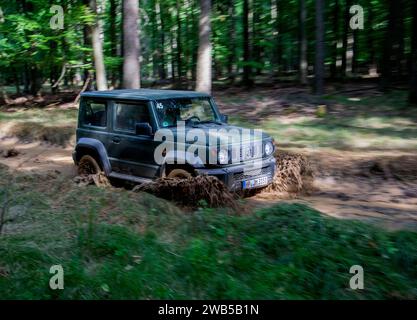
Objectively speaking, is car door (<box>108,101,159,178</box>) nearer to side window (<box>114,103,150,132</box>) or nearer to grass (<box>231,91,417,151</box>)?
side window (<box>114,103,150,132</box>)

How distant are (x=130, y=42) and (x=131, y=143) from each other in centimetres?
715

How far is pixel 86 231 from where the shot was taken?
4754 millimetres

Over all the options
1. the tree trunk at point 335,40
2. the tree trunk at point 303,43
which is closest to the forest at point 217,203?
the tree trunk at point 303,43

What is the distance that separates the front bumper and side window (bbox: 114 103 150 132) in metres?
1.56

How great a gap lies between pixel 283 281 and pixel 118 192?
3.11 metres

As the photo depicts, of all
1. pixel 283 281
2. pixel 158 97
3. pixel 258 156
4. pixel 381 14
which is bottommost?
pixel 283 281

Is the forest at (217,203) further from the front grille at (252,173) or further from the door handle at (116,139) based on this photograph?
the door handle at (116,139)

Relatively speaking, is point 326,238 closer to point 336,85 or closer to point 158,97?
point 158,97

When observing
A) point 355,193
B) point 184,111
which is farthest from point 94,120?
point 355,193

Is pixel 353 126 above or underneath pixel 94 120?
underneath

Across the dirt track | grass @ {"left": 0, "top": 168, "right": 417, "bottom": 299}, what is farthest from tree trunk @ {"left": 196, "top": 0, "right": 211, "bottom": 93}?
grass @ {"left": 0, "top": 168, "right": 417, "bottom": 299}

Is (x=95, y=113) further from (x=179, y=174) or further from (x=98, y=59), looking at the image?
(x=98, y=59)

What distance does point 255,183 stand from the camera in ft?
23.8

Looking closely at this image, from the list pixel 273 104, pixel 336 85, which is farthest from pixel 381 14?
pixel 273 104
